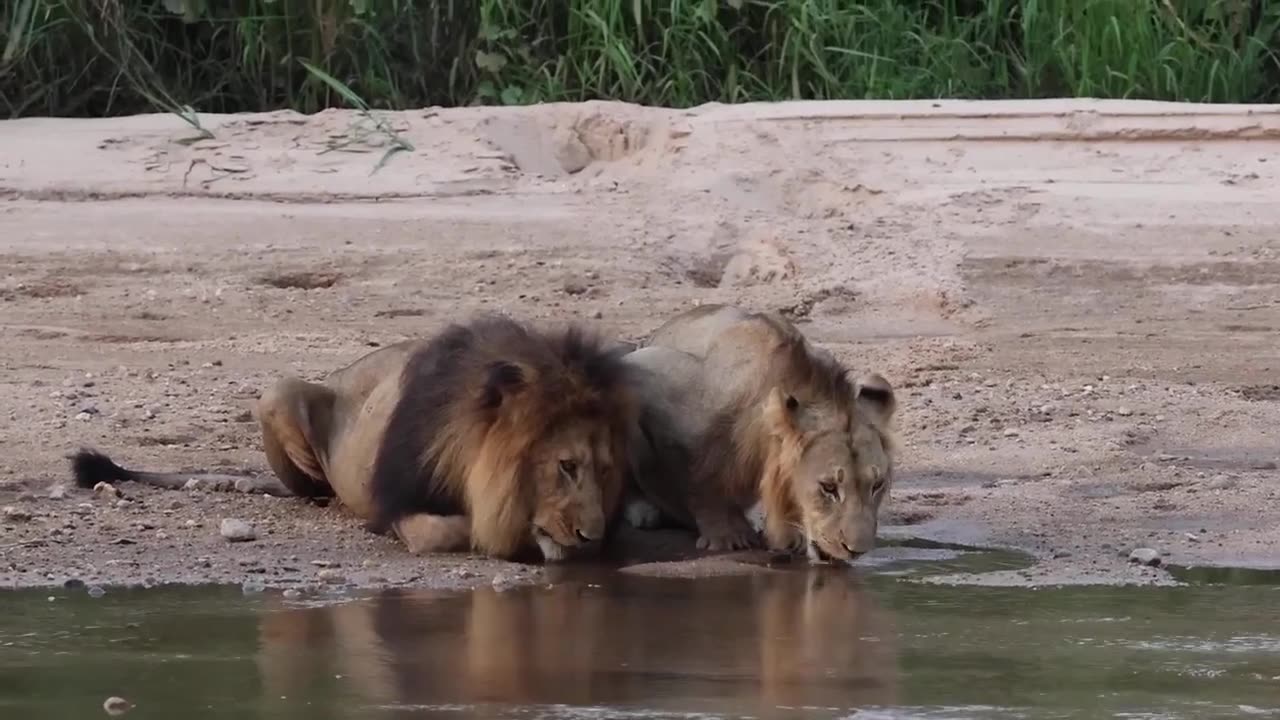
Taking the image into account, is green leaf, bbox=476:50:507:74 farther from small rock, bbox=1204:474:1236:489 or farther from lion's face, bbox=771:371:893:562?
lion's face, bbox=771:371:893:562

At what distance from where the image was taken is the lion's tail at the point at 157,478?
7102 mm

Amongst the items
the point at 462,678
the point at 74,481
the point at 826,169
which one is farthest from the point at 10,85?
the point at 462,678

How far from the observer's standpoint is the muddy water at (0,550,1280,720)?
15.3 ft

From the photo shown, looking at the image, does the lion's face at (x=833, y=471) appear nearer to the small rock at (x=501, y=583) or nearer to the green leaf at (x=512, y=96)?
the small rock at (x=501, y=583)

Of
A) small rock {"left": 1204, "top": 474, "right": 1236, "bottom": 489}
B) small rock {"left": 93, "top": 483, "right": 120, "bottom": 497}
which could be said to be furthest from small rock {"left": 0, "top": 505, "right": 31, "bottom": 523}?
small rock {"left": 1204, "top": 474, "right": 1236, "bottom": 489}

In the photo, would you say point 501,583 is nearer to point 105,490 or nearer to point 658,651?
point 658,651

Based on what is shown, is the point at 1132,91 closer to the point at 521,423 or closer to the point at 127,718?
the point at 521,423

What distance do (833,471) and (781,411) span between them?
0.25 metres

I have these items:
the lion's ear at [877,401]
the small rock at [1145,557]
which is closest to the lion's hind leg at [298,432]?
the lion's ear at [877,401]

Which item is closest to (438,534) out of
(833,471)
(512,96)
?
(833,471)

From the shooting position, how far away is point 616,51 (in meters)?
11.6

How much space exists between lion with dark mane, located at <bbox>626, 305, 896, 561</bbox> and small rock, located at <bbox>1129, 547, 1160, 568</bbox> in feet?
2.30

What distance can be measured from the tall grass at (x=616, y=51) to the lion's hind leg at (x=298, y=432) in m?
4.42

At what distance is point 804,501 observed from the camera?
641cm
